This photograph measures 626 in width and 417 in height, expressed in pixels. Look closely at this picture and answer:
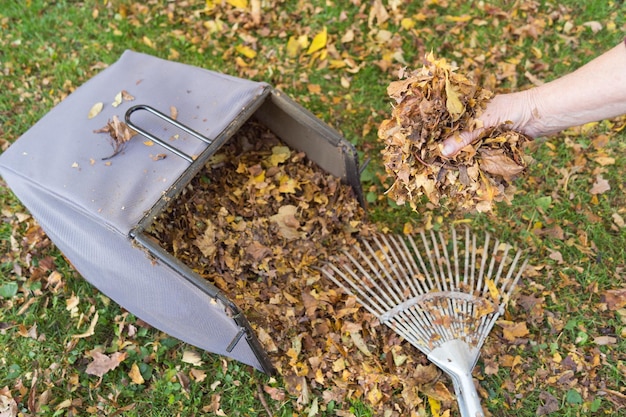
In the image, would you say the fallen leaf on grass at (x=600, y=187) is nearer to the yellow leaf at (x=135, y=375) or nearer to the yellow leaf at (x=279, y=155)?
the yellow leaf at (x=279, y=155)

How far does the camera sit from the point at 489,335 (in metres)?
2.50

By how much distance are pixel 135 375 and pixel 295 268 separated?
1.00m

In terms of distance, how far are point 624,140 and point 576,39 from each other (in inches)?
34.4

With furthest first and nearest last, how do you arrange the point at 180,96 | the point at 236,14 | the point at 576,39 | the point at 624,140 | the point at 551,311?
the point at 236,14, the point at 576,39, the point at 624,140, the point at 551,311, the point at 180,96

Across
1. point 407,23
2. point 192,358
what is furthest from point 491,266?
point 407,23

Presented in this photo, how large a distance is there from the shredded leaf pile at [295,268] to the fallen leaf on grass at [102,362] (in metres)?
0.66

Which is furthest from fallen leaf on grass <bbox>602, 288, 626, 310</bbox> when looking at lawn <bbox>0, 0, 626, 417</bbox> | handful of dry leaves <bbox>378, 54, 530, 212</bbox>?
handful of dry leaves <bbox>378, 54, 530, 212</bbox>

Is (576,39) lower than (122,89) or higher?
higher

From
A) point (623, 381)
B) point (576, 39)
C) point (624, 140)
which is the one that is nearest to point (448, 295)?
point (623, 381)

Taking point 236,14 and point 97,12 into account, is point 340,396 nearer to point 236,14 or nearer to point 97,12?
point 236,14

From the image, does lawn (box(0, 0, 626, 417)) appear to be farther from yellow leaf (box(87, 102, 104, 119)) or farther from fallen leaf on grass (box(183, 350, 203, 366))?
yellow leaf (box(87, 102, 104, 119))

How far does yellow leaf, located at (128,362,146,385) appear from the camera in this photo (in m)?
2.49

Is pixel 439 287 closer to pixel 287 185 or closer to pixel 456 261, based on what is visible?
pixel 456 261

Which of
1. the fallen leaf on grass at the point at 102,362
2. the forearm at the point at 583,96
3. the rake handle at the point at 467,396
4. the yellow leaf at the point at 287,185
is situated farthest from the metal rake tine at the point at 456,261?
the fallen leaf on grass at the point at 102,362
